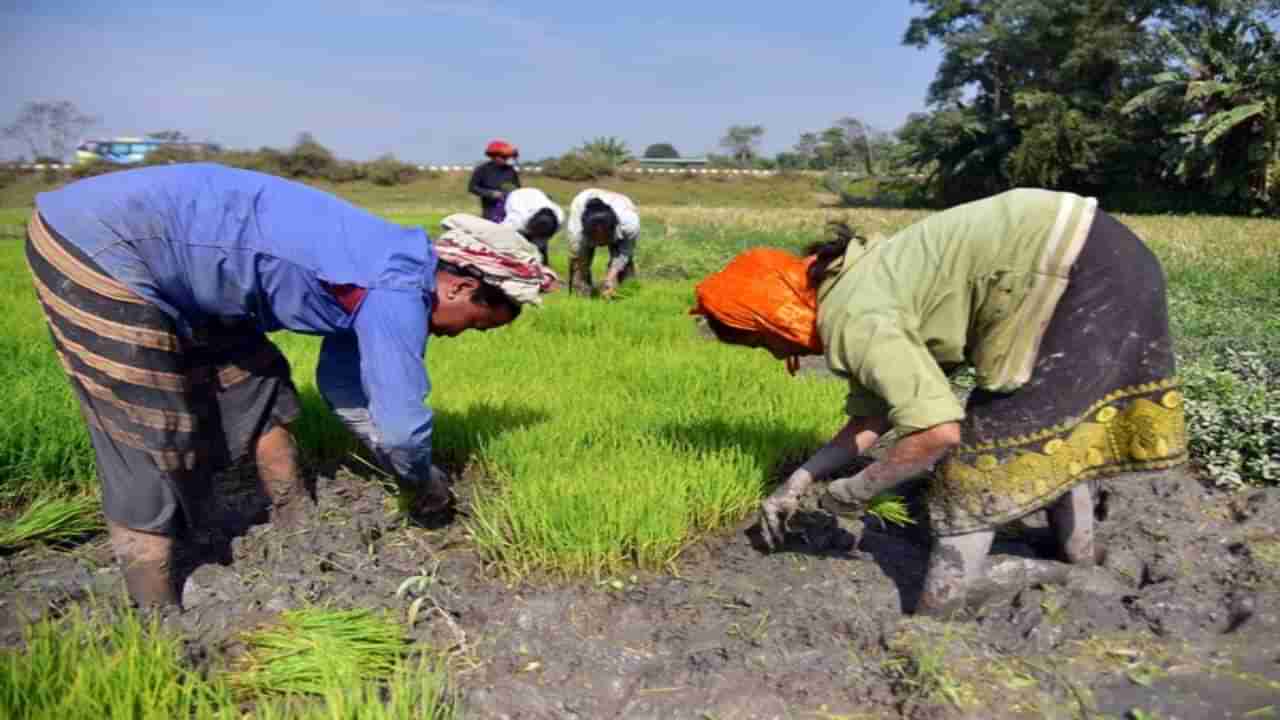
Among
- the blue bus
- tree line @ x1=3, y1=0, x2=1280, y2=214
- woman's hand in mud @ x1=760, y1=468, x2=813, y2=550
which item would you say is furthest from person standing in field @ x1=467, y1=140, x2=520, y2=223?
the blue bus

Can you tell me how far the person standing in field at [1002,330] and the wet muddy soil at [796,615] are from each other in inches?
13.3

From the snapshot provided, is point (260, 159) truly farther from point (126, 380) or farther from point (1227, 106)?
point (126, 380)

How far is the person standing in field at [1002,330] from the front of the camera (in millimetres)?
2137

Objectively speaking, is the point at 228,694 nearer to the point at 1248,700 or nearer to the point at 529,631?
the point at 529,631

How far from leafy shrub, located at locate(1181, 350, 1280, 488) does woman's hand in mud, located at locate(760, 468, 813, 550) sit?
66.8 inches

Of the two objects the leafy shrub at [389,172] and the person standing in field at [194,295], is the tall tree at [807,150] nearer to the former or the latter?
the leafy shrub at [389,172]

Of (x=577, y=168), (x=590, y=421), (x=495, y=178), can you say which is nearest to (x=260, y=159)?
(x=577, y=168)

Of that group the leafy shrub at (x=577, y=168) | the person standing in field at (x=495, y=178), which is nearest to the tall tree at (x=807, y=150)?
the leafy shrub at (x=577, y=168)

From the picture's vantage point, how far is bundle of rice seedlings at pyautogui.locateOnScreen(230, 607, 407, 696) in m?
1.98

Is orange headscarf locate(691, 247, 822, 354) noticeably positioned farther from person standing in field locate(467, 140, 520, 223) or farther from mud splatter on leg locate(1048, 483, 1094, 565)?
person standing in field locate(467, 140, 520, 223)

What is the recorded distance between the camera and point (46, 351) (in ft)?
15.4

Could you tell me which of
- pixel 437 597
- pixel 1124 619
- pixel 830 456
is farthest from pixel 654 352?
pixel 1124 619

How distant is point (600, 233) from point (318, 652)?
5.19 metres

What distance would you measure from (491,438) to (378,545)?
0.61 metres
